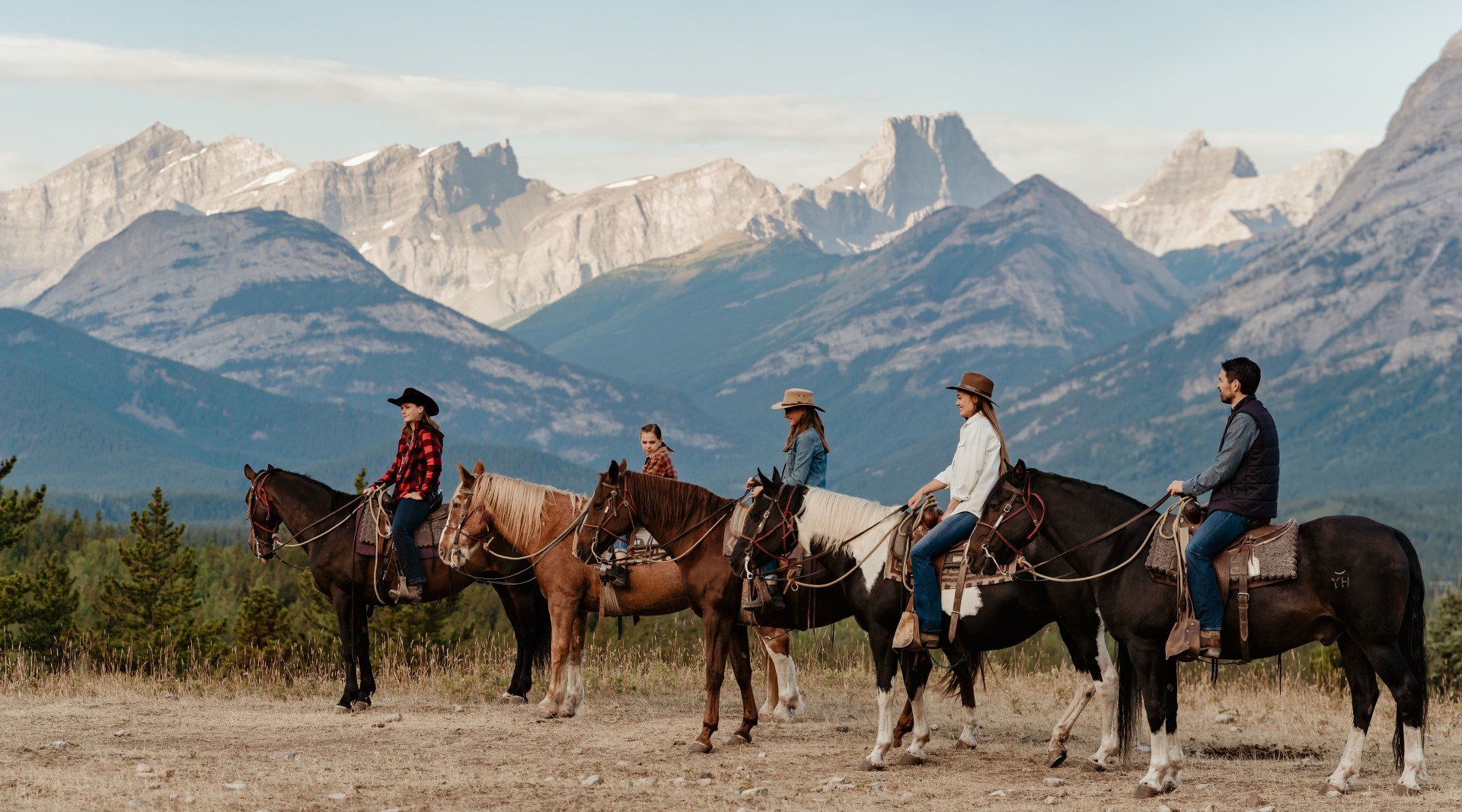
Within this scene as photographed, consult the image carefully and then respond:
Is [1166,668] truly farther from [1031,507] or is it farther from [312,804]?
[312,804]

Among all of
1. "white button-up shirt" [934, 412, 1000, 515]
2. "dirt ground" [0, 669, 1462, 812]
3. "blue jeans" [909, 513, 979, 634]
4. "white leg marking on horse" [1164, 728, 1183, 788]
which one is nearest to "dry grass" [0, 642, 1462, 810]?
"dirt ground" [0, 669, 1462, 812]

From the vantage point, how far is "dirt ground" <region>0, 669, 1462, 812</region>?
42.7ft

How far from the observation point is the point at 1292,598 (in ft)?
43.8

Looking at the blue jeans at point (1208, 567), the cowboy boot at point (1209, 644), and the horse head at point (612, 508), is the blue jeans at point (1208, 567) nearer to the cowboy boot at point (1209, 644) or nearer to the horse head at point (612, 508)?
the cowboy boot at point (1209, 644)

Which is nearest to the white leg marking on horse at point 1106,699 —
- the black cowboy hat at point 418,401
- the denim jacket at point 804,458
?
the denim jacket at point 804,458

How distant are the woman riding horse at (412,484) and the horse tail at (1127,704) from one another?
8.35 m

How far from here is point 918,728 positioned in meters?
15.1

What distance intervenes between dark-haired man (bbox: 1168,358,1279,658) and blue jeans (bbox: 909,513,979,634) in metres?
2.13

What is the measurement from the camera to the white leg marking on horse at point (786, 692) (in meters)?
18.0

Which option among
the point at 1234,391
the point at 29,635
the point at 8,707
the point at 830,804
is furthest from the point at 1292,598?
the point at 29,635

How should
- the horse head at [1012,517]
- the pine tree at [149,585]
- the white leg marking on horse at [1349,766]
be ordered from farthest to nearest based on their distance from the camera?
1. the pine tree at [149,585]
2. the horse head at [1012,517]
3. the white leg marking on horse at [1349,766]

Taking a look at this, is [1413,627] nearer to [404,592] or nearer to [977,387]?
[977,387]

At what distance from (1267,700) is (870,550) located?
26.3 feet

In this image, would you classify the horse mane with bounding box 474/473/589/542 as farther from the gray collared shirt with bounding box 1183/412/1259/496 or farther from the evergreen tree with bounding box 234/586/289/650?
the evergreen tree with bounding box 234/586/289/650
